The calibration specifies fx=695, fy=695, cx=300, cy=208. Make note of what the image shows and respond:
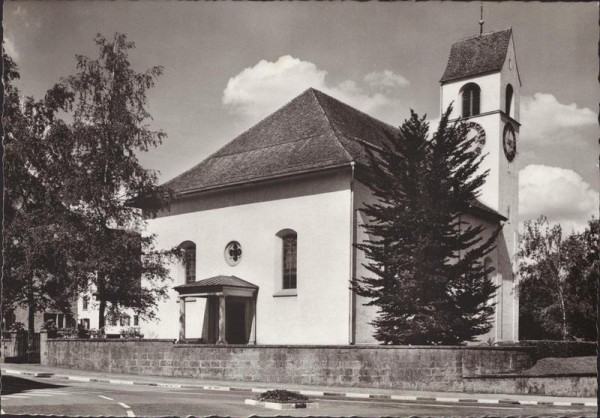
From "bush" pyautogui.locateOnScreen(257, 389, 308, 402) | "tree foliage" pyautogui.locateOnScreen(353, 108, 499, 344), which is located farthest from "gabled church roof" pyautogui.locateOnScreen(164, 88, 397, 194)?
"bush" pyautogui.locateOnScreen(257, 389, 308, 402)

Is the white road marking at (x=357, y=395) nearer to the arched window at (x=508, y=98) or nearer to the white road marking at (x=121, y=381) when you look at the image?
the white road marking at (x=121, y=381)

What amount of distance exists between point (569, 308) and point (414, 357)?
18832 mm

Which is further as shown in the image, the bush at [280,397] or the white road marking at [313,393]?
the white road marking at [313,393]

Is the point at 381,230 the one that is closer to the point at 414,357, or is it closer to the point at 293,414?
the point at 414,357

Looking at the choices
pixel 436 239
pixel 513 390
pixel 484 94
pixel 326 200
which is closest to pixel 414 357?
pixel 513 390

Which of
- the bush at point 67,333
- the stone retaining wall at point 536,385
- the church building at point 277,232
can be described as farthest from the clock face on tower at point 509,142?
the bush at point 67,333

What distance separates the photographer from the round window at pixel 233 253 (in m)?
31.8

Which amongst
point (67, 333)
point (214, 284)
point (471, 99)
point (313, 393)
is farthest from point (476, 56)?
point (313, 393)

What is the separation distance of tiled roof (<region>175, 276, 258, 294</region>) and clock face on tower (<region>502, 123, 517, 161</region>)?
18852 millimetres

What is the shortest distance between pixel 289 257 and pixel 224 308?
3.63 m

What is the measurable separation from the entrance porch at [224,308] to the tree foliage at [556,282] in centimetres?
1536

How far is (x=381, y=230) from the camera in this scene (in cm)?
2433

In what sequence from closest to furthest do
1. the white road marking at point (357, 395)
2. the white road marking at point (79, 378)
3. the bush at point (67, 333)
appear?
the white road marking at point (357, 395) → the white road marking at point (79, 378) → the bush at point (67, 333)

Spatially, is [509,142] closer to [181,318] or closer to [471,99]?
[471,99]
